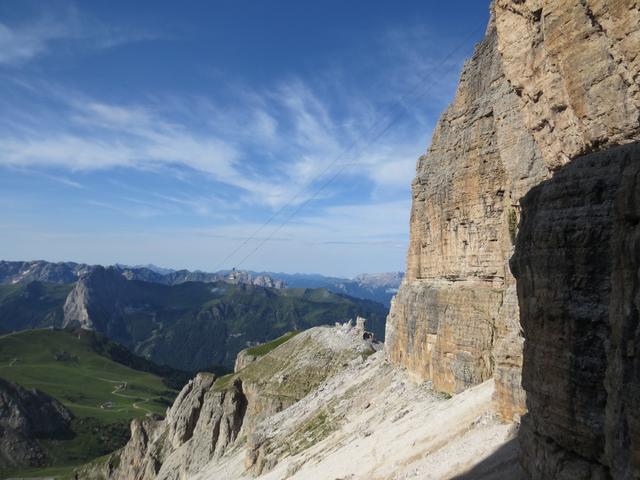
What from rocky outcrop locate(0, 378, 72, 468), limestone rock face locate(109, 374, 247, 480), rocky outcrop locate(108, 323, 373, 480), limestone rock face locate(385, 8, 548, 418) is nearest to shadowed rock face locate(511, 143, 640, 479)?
limestone rock face locate(385, 8, 548, 418)

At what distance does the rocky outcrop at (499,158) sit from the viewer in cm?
2433

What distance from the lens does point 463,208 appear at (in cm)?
4916

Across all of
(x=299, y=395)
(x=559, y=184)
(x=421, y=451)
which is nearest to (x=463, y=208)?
(x=421, y=451)

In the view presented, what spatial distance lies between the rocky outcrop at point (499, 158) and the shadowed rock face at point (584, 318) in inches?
324

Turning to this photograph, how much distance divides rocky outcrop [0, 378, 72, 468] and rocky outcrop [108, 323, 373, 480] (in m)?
79.0

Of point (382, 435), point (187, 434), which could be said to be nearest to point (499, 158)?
point (382, 435)

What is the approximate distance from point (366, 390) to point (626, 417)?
1897 inches

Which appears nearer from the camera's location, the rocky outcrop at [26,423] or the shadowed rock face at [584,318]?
the shadowed rock face at [584,318]

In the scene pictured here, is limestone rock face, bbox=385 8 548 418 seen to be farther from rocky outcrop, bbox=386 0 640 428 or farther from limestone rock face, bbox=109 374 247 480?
limestone rock face, bbox=109 374 247 480

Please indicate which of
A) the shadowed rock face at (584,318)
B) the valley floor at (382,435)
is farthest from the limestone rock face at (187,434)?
the shadowed rock face at (584,318)

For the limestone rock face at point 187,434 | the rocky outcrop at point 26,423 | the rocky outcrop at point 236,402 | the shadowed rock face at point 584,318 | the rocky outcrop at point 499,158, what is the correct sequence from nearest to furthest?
the shadowed rock face at point 584,318, the rocky outcrop at point 499,158, the rocky outcrop at point 236,402, the limestone rock face at point 187,434, the rocky outcrop at point 26,423

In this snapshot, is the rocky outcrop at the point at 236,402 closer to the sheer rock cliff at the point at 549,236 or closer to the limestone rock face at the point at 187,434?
the limestone rock face at the point at 187,434

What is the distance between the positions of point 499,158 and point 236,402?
6611 centimetres

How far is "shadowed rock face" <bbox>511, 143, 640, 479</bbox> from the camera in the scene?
1388cm
